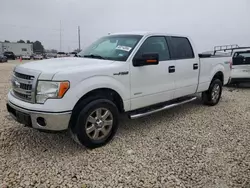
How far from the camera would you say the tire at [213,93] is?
5531 millimetres

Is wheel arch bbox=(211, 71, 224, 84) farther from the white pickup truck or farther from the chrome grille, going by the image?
the chrome grille

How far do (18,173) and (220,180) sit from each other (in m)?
2.43

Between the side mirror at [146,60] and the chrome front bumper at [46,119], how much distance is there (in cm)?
138

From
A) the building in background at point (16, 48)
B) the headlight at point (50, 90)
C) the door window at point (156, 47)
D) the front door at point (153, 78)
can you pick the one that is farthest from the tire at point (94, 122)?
the building in background at point (16, 48)

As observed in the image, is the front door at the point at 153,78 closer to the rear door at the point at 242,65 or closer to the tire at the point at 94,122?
the tire at the point at 94,122

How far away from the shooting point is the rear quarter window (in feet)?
14.4

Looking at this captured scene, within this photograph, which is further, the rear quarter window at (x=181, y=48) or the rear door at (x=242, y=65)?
the rear door at (x=242, y=65)

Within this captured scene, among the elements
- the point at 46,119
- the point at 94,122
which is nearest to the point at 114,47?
the point at 94,122

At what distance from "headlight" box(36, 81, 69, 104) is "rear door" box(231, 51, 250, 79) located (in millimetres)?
7750

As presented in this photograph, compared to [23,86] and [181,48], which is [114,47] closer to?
[181,48]

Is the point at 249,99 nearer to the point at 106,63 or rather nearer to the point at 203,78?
the point at 203,78

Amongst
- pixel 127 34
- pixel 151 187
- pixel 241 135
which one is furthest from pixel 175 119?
pixel 151 187

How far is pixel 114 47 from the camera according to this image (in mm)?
3871

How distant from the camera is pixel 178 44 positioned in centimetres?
457
